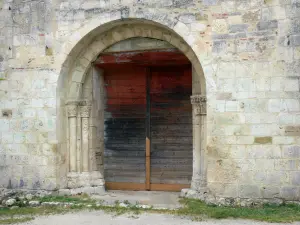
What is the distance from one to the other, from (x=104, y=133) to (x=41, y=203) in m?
1.77

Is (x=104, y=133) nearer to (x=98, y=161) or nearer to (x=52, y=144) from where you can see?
(x=98, y=161)

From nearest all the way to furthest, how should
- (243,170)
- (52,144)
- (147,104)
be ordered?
(243,170), (52,144), (147,104)

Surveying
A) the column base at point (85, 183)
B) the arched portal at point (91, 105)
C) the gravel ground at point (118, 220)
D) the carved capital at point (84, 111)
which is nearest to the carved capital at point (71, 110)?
the arched portal at point (91, 105)

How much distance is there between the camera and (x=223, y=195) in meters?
5.66

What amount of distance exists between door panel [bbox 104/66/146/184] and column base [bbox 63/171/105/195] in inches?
15.6

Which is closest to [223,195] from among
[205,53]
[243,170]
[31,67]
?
[243,170]

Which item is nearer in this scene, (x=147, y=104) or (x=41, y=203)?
(x=41, y=203)

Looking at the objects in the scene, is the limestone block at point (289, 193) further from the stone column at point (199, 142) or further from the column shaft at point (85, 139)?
the column shaft at point (85, 139)

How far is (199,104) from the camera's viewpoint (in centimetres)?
618

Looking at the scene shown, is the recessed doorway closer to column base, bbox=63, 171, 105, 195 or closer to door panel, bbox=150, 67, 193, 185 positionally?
door panel, bbox=150, 67, 193, 185

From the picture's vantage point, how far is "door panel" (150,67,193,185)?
6742mm

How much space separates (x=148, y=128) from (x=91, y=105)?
1.08 m

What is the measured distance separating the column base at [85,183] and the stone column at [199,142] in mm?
1616

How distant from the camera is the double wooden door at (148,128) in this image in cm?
677
